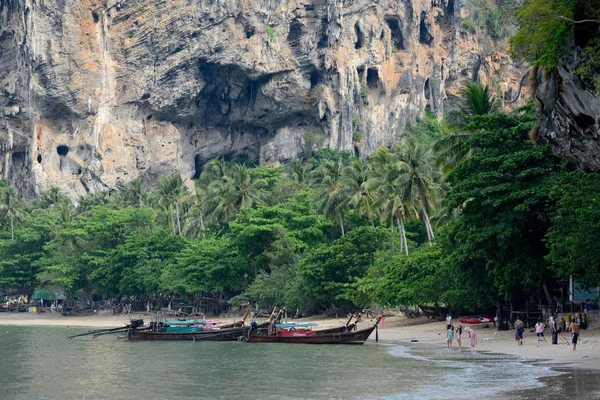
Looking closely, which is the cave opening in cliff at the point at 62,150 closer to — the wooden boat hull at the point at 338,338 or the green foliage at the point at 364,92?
the green foliage at the point at 364,92

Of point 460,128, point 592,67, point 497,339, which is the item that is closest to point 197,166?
point 460,128

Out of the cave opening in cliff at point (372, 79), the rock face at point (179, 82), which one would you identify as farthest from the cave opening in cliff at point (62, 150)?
the cave opening in cliff at point (372, 79)

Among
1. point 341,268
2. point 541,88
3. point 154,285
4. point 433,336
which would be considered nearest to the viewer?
point 541,88

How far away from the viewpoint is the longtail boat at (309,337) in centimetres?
4272

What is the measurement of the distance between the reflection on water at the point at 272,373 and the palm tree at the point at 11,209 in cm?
5037

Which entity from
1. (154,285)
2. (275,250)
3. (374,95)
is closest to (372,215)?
(275,250)

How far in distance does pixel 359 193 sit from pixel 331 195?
2969 mm

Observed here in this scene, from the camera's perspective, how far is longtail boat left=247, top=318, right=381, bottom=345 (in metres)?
42.7

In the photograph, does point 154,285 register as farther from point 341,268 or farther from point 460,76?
point 460,76

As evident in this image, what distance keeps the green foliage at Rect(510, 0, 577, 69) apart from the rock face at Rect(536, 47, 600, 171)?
392 millimetres

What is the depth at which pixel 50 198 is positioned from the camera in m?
99.6

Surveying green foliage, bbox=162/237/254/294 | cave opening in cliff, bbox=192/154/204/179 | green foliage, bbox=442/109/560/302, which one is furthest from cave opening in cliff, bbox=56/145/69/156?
green foliage, bbox=442/109/560/302

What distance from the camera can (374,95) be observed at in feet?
368

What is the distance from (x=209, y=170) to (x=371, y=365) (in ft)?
237
